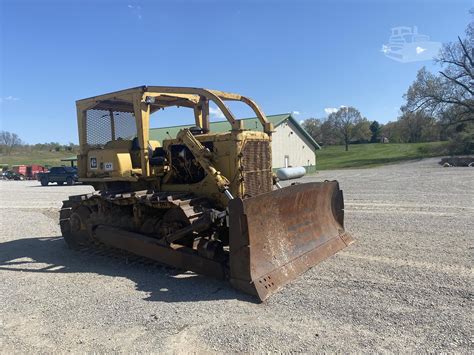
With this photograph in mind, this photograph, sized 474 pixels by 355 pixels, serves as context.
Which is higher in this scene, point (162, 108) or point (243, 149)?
point (162, 108)

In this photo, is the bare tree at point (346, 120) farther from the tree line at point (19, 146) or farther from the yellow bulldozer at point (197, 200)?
the yellow bulldozer at point (197, 200)

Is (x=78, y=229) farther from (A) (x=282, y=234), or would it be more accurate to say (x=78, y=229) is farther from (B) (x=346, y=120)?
(B) (x=346, y=120)

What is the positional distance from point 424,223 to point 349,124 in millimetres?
83979

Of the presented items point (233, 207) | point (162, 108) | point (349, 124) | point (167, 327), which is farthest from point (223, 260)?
point (349, 124)

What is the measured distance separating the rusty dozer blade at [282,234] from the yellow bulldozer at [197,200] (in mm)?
15

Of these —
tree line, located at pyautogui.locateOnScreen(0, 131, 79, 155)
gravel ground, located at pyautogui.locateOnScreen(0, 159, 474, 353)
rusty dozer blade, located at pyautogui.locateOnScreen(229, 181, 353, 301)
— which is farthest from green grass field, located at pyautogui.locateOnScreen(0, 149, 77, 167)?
rusty dozer blade, located at pyautogui.locateOnScreen(229, 181, 353, 301)

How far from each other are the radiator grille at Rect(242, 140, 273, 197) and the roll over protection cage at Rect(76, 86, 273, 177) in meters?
0.41

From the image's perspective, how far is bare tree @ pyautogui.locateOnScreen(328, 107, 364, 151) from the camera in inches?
3511

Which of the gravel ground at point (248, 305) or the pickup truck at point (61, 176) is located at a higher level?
the pickup truck at point (61, 176)

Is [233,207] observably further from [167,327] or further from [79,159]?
[79,159]

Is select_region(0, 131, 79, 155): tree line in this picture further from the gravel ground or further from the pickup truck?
the gravel ground

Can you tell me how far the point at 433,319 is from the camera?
3936mm

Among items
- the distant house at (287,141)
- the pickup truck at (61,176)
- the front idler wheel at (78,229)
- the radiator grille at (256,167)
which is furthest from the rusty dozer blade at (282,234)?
the pickup truck at (61,176)

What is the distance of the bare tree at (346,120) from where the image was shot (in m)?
89.2
